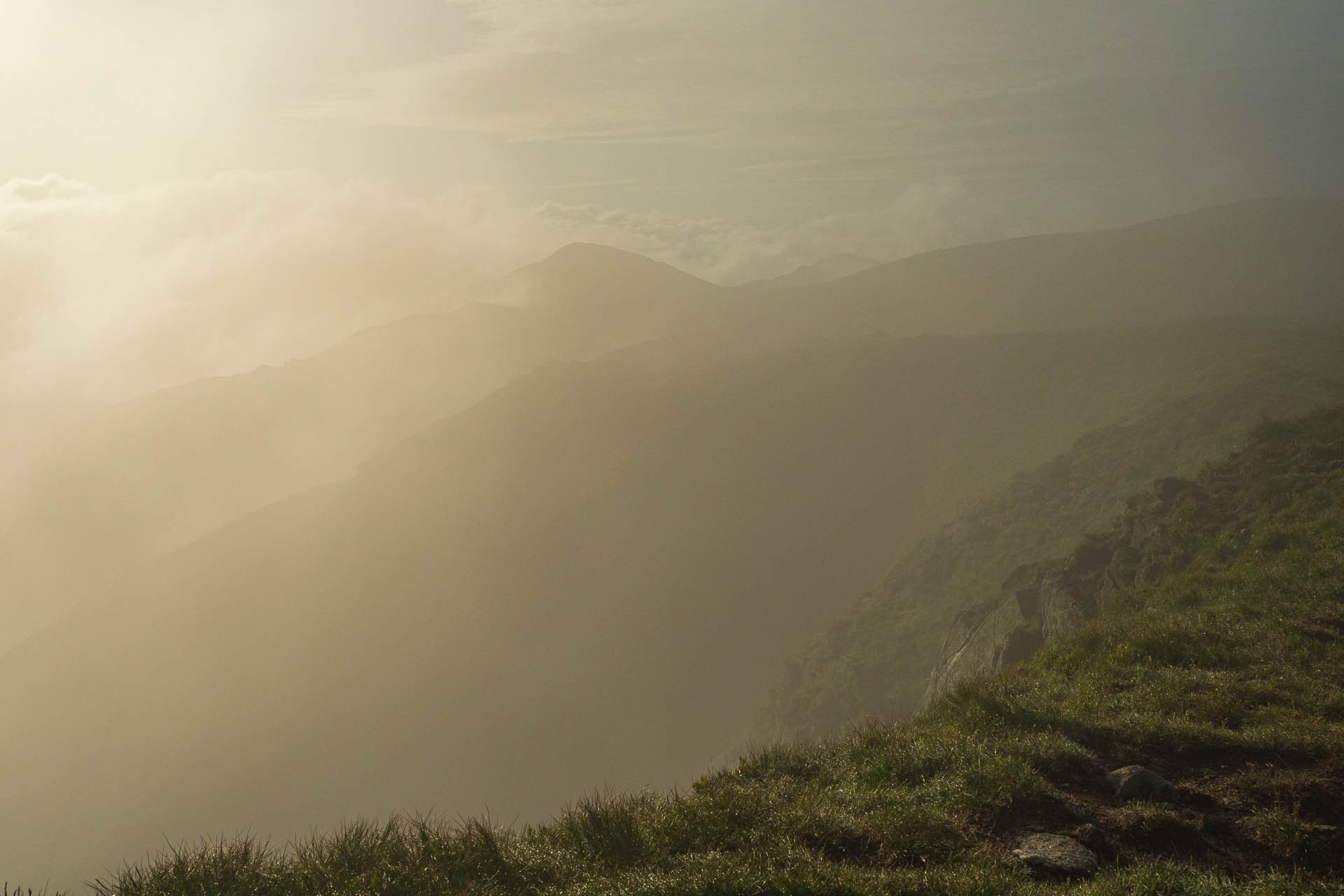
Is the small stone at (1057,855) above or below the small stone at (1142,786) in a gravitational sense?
above

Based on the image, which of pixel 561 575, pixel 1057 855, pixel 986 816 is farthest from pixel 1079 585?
pixel 561 575

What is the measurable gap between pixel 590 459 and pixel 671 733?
57.2 meters

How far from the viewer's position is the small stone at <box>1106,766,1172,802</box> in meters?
7.06

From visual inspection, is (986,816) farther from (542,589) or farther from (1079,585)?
(542,589)

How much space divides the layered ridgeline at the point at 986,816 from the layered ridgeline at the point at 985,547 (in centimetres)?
3106

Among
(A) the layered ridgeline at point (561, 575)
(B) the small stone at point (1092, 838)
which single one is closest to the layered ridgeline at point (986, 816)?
(B) the small stone at point (1092, 838)

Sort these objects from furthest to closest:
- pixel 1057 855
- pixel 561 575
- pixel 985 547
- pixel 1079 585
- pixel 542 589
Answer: pixel 542 589 < pixel 561 575 < pixel 985 547 < pixel 1079 585 < pixel 1057 855

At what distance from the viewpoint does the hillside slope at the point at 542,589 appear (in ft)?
318

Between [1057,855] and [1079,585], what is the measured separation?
1953 centimetres

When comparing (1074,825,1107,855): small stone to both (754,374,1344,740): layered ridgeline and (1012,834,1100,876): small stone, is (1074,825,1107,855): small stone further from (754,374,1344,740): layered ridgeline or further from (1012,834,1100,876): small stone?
(754,374,1344,740): layered ridgeline

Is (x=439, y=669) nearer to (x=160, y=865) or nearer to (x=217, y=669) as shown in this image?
(x=217, y=669)

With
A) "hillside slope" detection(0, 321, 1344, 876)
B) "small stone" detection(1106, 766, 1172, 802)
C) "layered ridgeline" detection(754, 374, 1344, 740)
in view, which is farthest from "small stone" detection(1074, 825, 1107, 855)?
"hillside slope" detection(0, 321, 1344, 876)

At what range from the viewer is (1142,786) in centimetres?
712

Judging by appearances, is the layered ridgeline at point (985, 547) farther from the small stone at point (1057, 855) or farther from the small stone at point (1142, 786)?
the small stone at point (1057, 855)
